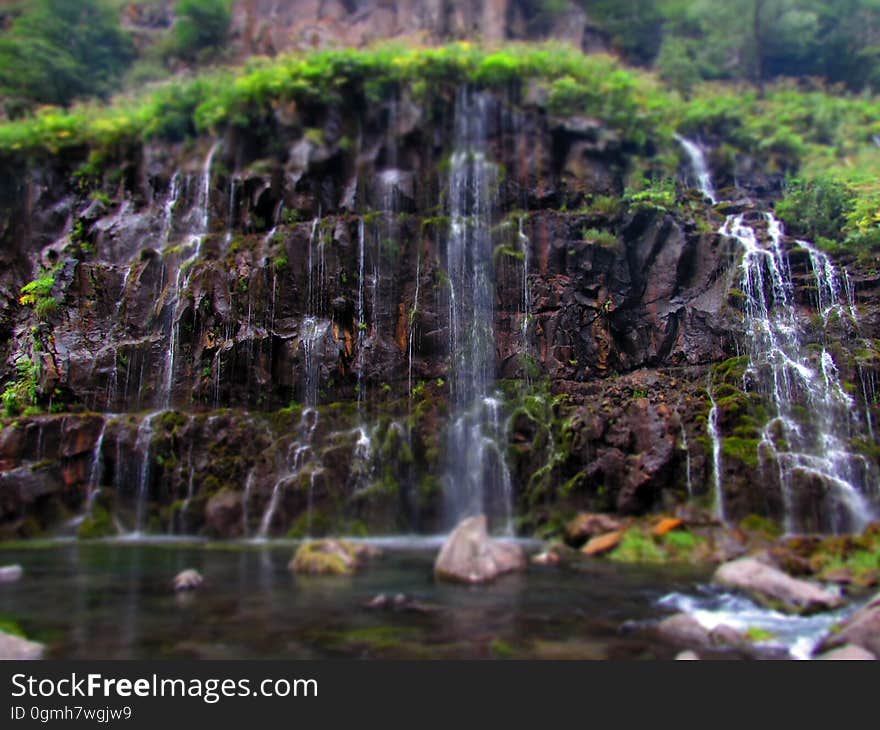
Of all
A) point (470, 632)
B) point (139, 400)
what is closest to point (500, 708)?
point (470, 632)

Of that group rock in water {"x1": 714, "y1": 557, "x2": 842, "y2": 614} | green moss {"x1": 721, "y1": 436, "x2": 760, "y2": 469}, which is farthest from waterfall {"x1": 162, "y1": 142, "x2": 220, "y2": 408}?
rock in water {"x1": 714, "y1": 557, "x2": 842, "y2": 614}

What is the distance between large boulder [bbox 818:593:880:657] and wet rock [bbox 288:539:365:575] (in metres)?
7.57

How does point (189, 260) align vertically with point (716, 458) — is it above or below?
above

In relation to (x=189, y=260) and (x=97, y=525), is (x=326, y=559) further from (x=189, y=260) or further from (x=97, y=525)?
(x=189, y=260)

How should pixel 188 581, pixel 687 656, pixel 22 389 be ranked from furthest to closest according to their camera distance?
1. pixel 22 389
2. pixel 188 581
3. pixel 687 656

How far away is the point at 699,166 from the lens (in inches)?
1006

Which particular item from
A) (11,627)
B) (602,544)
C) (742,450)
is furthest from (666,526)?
(11,627)

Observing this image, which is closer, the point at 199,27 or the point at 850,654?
the point at 850,654

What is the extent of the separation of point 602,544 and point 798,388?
7662mm

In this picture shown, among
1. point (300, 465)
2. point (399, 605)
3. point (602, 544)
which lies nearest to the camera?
point (399, 605)

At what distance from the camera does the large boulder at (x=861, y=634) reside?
24.1ft

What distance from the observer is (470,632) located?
8453mm

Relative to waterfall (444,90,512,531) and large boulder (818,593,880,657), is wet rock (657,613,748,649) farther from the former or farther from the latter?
waterfall (444,90,512,531)

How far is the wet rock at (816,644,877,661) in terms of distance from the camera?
6922 millimetres
